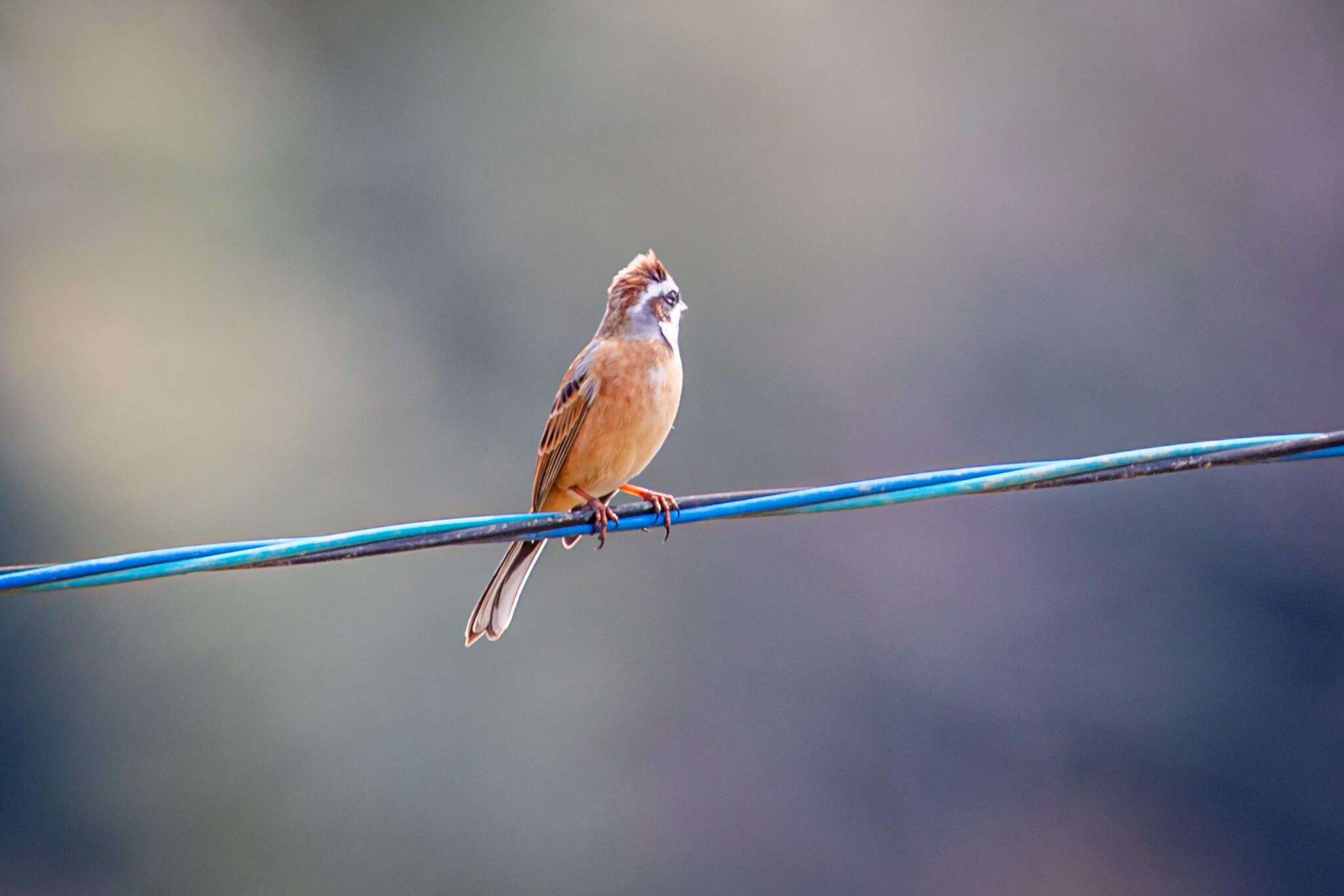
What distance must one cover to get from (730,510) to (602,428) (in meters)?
1.70

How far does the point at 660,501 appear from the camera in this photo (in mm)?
3996

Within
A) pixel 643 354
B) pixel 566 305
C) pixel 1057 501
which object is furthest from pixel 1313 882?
pixel 643 354

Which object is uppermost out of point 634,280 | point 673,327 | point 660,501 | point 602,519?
point 634,280

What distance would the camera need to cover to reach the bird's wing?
14.7 feet

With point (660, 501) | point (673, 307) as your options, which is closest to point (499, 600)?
point (660, 501)

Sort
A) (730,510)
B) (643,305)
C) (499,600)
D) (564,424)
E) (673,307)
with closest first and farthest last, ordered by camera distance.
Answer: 1. (730,510)
2. (499,600)
3. (564,424)
4. (643,305)
5. (673,307)

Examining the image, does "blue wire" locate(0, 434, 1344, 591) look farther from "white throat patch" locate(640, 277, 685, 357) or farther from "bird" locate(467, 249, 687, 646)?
"white throat patch" locate(640, 277, 685, 357)

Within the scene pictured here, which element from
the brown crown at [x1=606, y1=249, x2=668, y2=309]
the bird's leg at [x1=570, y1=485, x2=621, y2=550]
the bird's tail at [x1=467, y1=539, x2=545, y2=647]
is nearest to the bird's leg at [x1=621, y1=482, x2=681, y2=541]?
the bird's leg at [x1=570, y1=485, x2=621, y2=550]

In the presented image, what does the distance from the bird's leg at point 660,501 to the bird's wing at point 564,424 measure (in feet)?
1.03

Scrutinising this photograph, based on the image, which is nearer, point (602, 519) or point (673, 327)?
point (602, 519)

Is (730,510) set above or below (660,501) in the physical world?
below

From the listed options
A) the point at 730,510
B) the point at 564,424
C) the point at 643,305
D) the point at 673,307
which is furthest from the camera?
the point at 673,307

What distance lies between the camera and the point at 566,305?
11883mm

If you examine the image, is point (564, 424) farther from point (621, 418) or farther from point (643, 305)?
point (643, 305)
